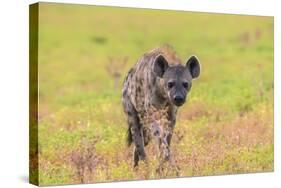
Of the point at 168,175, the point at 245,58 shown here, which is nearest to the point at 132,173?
the point at 168,175

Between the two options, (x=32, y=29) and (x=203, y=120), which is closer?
(x=32, y=29)

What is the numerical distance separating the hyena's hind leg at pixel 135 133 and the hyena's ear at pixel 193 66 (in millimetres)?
824

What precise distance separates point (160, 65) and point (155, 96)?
1.20 feet

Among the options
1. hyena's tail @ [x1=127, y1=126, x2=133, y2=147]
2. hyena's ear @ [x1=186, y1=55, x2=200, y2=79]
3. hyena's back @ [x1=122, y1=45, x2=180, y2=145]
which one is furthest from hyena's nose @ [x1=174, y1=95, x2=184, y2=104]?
hyena's tail @ [x1=127, y1=126, x2=133, y2=147]

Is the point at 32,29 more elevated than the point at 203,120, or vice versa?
the point at 32,29

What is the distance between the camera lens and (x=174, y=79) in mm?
11977

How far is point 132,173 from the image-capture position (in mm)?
11961

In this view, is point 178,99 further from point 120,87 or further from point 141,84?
point 120,87

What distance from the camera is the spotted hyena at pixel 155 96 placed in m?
12.0

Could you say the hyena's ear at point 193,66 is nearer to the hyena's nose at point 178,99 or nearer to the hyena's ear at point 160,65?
the hyena's ear at point 160,65

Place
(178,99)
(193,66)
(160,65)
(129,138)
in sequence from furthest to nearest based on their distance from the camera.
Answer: (193,66), (129,138), (160,65), (178,99)

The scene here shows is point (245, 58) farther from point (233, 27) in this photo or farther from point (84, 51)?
point (84, 51)

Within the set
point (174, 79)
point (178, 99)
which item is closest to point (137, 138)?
point (178, 99)

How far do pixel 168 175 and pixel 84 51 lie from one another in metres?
1.77
